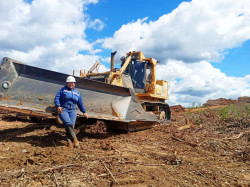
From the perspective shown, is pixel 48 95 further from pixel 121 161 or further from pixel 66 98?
pixel 121 161

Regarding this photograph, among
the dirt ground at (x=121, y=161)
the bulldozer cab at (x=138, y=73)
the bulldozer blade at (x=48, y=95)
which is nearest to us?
the dirt ground at (x=121, y=161)

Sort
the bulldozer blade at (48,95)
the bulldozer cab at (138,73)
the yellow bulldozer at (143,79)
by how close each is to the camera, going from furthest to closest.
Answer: the bulldozer cab at (138,73), the yellow bulldozer at (143,79), the bulldozer blade at (48,95)

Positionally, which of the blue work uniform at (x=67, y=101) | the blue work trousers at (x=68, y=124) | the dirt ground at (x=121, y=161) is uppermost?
the blue work uniform at (x=67, y=101)

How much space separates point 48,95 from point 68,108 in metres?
0.92

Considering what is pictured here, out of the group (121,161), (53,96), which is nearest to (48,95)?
(53,96)

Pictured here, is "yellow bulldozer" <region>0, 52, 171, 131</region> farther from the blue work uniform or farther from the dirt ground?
the dirt ground

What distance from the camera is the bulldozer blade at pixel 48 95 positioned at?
5066mm

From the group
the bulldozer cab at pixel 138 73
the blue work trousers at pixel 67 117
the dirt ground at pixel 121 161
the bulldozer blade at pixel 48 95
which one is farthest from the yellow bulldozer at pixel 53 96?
the bulldozer cab at pixel 138 73

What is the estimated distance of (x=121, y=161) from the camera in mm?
3730

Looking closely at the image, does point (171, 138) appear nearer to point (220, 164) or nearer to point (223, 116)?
point (220, 164)

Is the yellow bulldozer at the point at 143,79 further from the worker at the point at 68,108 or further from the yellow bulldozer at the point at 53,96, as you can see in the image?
the worker at the point at 68,108

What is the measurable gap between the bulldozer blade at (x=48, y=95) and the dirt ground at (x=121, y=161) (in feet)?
2.19

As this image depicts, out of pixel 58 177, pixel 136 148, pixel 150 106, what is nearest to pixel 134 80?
pixel 150 106

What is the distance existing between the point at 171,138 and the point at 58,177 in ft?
12.8
